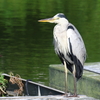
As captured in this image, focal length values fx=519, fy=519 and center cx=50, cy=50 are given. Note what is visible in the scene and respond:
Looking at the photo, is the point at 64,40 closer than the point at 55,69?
Yes

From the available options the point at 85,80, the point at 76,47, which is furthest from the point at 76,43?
the point at 85,80

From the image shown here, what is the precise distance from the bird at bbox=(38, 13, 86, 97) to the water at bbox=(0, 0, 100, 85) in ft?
3.43

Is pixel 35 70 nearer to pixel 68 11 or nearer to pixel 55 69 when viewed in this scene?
pixel 55 69

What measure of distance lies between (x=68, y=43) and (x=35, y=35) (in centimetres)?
1214

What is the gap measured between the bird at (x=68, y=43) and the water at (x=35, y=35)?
1.05 meters

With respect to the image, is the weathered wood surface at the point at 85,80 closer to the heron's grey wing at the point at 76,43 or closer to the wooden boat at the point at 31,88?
the wooden boat at the point at 31,88

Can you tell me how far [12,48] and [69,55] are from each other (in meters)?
8.96

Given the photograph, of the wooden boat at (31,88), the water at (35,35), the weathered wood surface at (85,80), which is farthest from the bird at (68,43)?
the wooden boat at (31,88)

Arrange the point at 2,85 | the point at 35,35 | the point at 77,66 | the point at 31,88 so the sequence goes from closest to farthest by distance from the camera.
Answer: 1. the point at 77,66
2. the point at 2,85
3. the point at 31,88
4. the point at 35,35

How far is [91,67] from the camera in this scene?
927 cm

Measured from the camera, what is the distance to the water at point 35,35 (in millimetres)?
13179

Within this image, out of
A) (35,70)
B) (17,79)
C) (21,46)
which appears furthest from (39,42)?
(17,79)

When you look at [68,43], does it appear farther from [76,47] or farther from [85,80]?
[85,80]

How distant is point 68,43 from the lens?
23.4 feet
